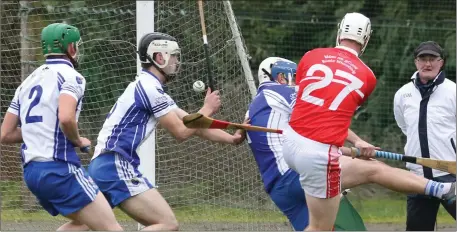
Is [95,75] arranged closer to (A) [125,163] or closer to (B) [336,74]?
(A) [125,163]

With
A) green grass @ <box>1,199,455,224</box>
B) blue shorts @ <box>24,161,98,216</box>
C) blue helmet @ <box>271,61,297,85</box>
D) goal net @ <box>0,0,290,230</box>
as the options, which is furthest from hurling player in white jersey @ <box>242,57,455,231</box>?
green grass @ <box>1,199,455,224</box>

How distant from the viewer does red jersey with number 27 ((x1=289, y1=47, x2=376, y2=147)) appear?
6.88m

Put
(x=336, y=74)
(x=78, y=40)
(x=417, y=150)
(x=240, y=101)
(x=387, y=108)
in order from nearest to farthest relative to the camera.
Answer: (x=336, y=74) < (x=78, y=40) < (x=417, y=150) < (x=240, y=101) < (x=387, y=108)

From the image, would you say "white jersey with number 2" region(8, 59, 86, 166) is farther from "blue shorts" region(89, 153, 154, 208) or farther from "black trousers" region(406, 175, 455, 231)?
"black trousers" region(406, 175, 455, 231)

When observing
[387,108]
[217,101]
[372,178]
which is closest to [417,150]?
[372,178]

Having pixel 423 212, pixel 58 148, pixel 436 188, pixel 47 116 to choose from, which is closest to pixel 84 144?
pixel 58 148

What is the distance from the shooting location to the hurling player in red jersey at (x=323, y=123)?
6.87 meters

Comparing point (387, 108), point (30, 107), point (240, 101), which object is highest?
point (30, 107)

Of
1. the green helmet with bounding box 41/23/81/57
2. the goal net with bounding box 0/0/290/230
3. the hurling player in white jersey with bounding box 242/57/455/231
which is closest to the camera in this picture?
the green helmet with bounding box 41/23/81/57

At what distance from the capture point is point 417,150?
8.48 metres

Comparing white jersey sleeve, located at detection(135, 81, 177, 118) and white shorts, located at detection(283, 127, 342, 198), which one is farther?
white jersey sleeve, located at detection(135, 81, 177, 118)

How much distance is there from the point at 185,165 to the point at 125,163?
297 cm

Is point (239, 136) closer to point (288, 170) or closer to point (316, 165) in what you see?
point (288, 170)

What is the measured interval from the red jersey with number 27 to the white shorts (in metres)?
0.05
